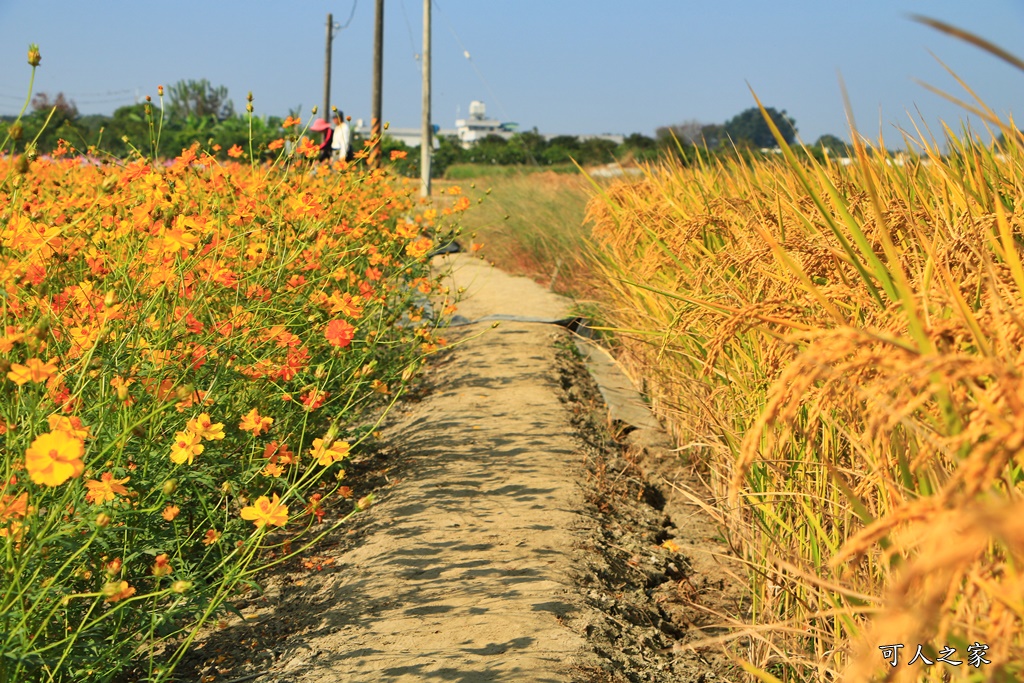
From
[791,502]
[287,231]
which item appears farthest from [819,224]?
[287,231]

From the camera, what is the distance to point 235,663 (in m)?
2.45

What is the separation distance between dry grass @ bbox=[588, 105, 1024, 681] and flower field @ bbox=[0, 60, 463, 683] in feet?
2.91

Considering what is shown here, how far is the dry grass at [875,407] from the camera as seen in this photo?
2.48ft

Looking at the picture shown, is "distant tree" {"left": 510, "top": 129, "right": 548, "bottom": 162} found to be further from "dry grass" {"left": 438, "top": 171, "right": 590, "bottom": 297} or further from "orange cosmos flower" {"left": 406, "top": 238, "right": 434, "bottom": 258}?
"orange cosmos flower" {"left": 406, "top": 238, "right": 434, "bottom": 258}

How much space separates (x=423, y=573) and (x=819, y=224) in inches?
57.0

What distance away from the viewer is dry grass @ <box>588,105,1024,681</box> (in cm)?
75

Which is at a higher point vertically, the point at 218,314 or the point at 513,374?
the point at 218,314

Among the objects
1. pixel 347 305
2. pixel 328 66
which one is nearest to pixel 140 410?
pixel 347 305

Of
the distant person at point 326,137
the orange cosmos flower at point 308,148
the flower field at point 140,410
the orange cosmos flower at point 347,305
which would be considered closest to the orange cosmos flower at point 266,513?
the flower field at point 140,410

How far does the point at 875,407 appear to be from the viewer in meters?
1.13

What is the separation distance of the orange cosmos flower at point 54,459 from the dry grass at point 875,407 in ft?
3.13

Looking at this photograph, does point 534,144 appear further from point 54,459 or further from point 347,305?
point 54,459

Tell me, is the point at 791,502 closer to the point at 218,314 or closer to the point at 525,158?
the point at 218,314

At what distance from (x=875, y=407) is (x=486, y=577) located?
1674 millimetres
